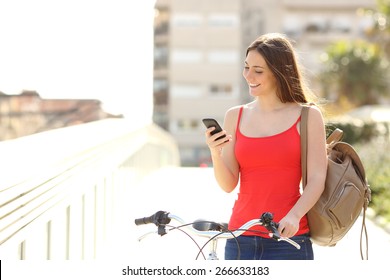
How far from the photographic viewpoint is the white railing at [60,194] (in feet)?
15.6

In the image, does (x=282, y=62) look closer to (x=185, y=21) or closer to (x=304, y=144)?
(x=304, y=144)

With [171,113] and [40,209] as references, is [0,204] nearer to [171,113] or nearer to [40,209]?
[40,209]

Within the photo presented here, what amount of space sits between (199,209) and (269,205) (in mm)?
10411

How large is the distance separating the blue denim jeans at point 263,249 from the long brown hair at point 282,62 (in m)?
0.63

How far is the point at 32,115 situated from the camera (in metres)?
18.7

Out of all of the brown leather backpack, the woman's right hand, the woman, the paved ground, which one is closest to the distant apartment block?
the paved ground

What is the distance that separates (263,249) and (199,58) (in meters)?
74.4

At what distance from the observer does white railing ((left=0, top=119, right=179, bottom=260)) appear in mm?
4762

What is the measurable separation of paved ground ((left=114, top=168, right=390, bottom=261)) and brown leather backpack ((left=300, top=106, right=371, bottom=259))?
0.16 m

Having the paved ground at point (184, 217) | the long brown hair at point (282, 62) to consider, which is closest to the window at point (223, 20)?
the paved ground at point (184, 217)

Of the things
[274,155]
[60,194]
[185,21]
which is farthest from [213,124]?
[185,21]

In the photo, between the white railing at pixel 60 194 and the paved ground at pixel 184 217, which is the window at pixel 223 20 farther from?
the white railing at pixel 60 194

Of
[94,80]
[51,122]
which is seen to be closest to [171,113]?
[51,122]

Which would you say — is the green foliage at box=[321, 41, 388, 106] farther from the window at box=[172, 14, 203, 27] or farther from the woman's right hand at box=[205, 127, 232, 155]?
the woman's right hand at box=[205, 127, 232, 155]
